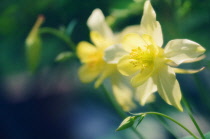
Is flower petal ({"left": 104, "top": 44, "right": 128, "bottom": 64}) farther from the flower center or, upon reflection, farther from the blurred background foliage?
the blurred background foliage

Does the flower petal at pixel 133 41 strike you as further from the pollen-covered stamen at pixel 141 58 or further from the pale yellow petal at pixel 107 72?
the pale yellow petal at pixel 107 72

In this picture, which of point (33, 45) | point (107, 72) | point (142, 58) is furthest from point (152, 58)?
point (33, 45)

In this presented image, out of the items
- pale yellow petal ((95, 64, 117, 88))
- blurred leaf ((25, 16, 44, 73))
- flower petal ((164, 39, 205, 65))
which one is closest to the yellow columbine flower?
flower petal ((164, 39, 205, 65))

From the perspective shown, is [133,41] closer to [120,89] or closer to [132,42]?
[132,42]

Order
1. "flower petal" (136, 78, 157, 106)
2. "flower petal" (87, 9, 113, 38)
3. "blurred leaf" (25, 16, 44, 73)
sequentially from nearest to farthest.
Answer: "flower petal" (136, 78, 157, 106) → "flower petal" (87, 9, 113, 38) → "blurred leaf" (25, 16, 44, 73)

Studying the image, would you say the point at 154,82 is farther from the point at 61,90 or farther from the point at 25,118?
the point at 25,118

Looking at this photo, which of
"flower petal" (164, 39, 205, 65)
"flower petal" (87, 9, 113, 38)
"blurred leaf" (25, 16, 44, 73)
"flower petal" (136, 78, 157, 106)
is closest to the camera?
"flower petal" (164, 39, 205, 65)

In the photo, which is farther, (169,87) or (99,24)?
(99,24)
